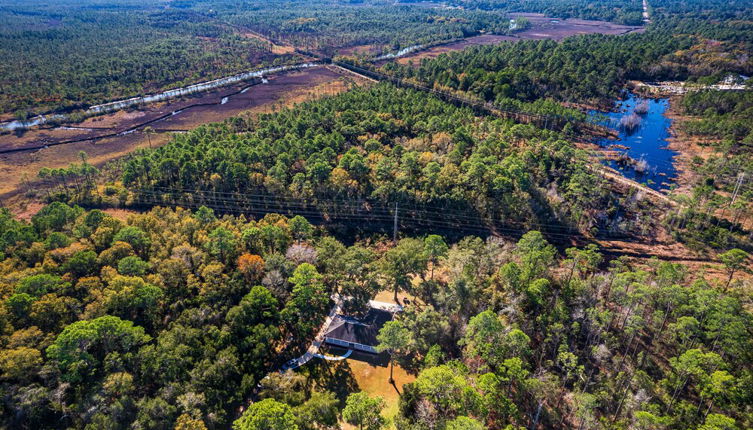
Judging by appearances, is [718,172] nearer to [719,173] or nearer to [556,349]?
[719,173]

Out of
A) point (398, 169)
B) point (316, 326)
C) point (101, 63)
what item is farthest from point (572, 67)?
point (101, 63)

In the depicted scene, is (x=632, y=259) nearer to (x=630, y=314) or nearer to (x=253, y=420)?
(x=630, y=314)

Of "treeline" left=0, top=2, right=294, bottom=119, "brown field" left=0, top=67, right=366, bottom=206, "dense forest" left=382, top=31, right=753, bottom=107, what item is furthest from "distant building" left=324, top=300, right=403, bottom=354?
"treeline" left=0, top=2, right=294, bottom=119

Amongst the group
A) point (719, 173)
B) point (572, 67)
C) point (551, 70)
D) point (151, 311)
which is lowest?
point (151, 311)

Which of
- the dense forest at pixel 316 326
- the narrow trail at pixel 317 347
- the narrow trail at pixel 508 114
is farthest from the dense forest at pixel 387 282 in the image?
the narrow trail at pixel 508 114

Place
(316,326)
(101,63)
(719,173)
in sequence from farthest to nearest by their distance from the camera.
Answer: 1. (101,63)
2. (719,173)
3. (316,326)

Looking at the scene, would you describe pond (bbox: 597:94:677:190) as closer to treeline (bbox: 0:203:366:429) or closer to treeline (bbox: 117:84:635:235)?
treeline (bbox: 117:84:635:235)
